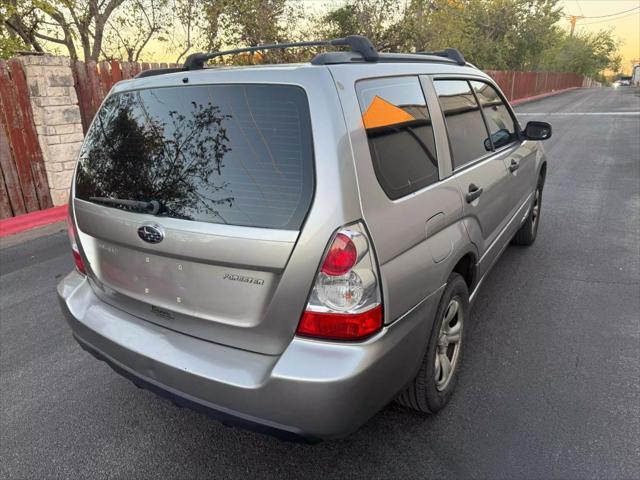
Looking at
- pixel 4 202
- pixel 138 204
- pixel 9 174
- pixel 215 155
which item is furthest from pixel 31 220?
pixel 215 155

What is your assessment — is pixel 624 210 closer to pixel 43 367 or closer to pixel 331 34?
pixel 43 367

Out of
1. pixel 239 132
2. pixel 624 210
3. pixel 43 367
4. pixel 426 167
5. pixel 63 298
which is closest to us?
pixel 239 132

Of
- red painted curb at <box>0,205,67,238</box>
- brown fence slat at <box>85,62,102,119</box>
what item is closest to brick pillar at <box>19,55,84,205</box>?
red painted curb at <box>0,205,67,238</box>

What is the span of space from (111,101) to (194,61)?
52 centimetres

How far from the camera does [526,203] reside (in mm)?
4285

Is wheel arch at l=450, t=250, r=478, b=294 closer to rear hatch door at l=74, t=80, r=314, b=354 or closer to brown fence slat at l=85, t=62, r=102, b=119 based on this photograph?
rear hatch door at l=74, t=80, r=314, b=354

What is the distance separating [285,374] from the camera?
1.69 meters

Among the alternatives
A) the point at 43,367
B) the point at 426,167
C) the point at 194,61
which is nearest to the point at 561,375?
the point at 426,167

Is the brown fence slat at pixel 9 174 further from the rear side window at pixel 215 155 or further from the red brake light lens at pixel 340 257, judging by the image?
the red brake light lens at pixel 340 257

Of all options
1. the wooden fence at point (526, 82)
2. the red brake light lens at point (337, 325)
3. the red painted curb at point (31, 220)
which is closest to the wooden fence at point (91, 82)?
the red painted curb at point (31, 220)

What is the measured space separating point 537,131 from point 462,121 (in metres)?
1.41

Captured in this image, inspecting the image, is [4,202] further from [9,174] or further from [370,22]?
[370,22]

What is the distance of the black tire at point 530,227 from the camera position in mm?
4742

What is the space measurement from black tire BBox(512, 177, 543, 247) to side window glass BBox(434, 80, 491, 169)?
1.77 metres
